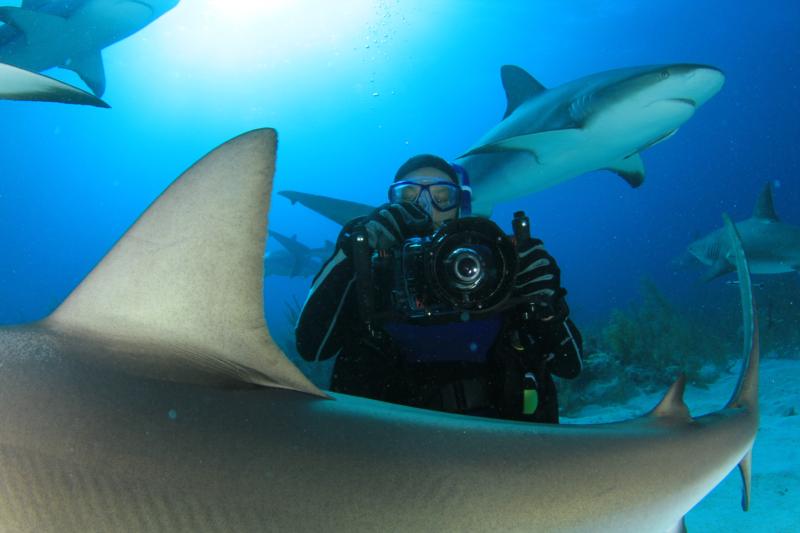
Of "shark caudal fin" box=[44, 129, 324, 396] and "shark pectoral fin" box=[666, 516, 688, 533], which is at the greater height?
"shark caudal fin" box=[44, 129, 324, 396]

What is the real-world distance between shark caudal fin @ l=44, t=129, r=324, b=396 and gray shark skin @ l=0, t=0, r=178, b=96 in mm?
9093

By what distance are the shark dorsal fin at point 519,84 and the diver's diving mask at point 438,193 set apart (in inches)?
159

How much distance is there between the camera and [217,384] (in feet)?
3.54

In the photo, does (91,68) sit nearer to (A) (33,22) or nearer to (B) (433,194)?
(A) (33,22)

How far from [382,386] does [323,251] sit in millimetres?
12088

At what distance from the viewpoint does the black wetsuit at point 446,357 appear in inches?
86.7

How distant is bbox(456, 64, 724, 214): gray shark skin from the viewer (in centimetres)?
503

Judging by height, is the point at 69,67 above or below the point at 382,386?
above

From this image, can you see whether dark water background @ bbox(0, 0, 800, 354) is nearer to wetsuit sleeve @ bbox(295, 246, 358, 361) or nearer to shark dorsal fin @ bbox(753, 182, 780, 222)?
shark dorsal fin @ bbox(753, 182, 780, 222)

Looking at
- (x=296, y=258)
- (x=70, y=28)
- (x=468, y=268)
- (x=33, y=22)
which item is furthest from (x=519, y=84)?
(x=296, y=258)

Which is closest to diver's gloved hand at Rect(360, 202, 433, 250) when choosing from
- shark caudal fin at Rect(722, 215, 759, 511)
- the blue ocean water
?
shark caudal fin at Rect(722, 215, 759, 511)

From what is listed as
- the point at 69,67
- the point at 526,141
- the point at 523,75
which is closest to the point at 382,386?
the point at 526,141

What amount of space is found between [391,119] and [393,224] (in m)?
75.5

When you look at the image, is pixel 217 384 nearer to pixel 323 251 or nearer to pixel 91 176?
pixel 323 251
